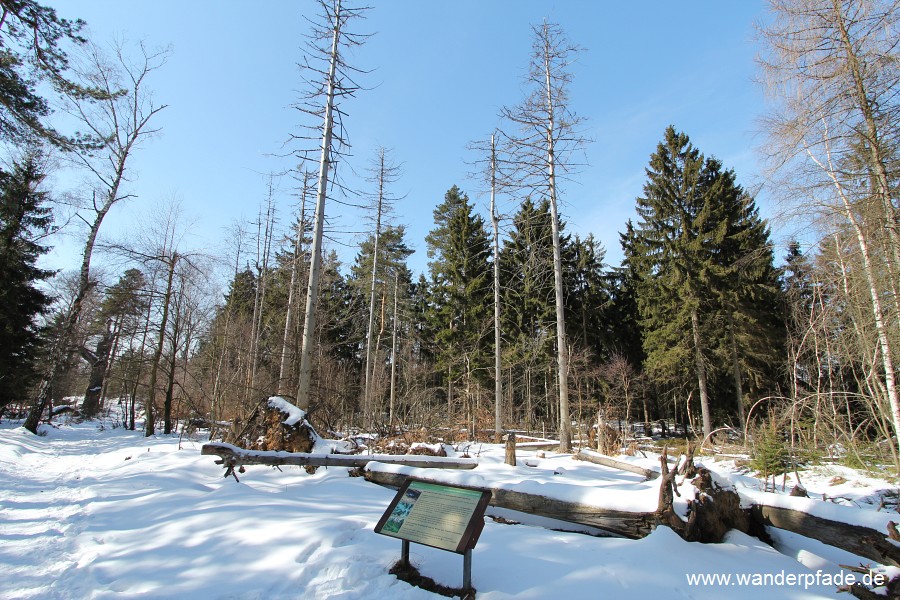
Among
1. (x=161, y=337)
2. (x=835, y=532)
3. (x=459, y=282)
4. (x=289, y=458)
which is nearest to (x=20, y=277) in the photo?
(x=161, y=337)

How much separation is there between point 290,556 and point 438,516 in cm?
137

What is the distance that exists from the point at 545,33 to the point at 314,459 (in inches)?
591

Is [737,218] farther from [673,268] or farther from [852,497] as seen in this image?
[852,497]

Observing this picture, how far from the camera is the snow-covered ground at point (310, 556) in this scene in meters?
3.21

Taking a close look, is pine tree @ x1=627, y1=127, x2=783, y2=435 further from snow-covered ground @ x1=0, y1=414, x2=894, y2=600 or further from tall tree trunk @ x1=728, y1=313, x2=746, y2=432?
snow-covered ground @ x1=0, y1=414, x2=894, y2=600

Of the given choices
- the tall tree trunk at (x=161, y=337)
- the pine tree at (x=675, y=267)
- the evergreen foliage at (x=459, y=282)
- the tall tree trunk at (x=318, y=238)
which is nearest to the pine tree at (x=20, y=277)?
the tall tree trunk at (x=161, y=337)

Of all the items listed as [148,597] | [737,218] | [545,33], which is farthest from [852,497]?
[737,218]

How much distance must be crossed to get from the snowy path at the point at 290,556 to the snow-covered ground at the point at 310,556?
0.6 inches

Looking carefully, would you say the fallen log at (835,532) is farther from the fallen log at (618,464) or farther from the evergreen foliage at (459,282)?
the evergreen foliage at (459,282)

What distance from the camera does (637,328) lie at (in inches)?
1174

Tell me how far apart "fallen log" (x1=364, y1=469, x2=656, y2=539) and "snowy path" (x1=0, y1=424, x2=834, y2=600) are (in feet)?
0.96

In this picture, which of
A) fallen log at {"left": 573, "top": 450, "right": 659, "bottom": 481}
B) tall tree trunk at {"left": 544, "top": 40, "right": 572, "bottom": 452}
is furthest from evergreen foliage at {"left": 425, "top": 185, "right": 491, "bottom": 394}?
fallen log at {"left": 573, "top": 450, "right": 659, "bottom": 481}

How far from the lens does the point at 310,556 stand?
3602mm

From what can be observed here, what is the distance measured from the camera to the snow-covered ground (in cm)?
321
